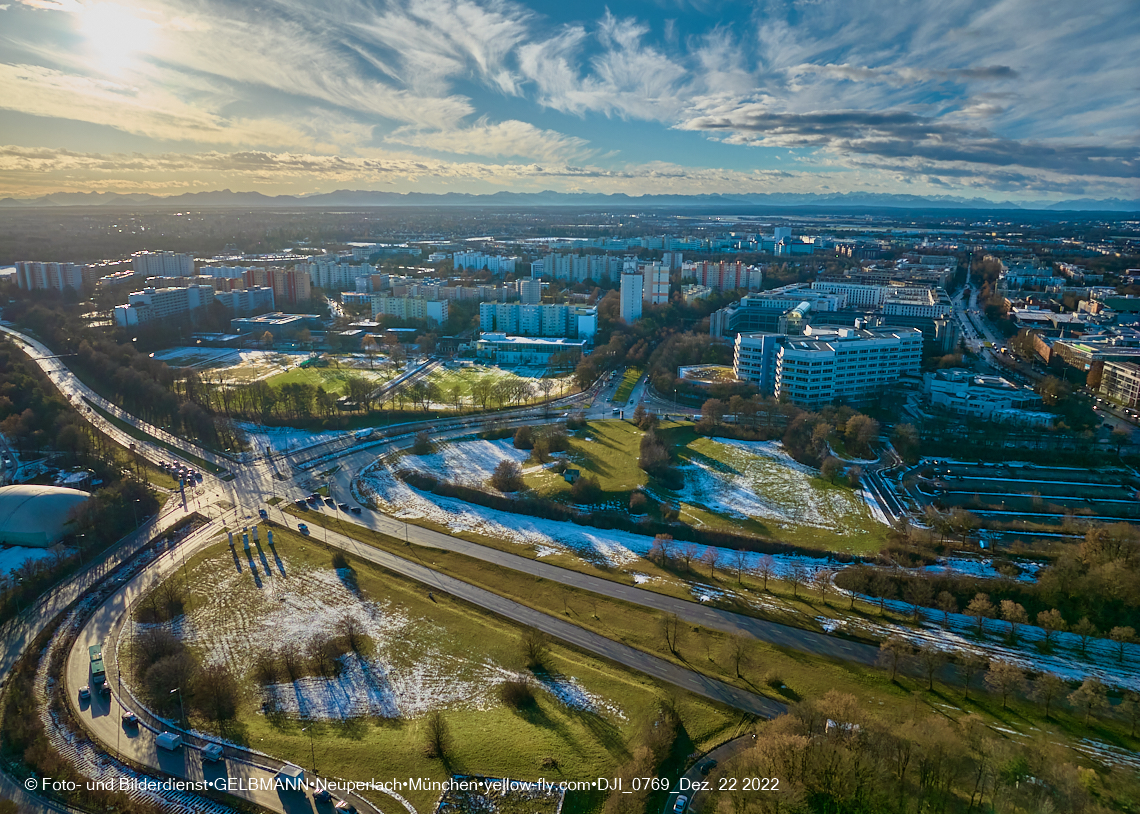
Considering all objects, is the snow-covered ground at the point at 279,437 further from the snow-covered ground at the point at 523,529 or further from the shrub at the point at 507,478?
the shrub at the point at 507,478

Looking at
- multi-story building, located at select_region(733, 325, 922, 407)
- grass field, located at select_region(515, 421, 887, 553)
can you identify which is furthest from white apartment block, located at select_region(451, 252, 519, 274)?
grass field, located at select_region(515, 421, 887, 553)

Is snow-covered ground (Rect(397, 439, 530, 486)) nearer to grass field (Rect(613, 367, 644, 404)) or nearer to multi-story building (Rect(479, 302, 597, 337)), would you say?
grass field (Rect(613, 367, 644, 404))

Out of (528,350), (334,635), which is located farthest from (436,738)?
(528,350)

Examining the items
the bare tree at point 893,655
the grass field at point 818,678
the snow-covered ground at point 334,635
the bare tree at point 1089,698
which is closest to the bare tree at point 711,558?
the grass field at point 818,678

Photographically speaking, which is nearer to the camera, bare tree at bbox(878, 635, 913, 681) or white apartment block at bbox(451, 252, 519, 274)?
bare tree at bbox(878, 635, 913, 681)

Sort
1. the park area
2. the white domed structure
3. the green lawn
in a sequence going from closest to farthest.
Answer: the white domed structure < the park area < the green lawn

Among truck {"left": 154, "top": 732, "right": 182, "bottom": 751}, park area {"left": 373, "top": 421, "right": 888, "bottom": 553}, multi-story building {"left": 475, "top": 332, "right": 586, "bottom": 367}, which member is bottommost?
truck {"left": 154, "top": 732, "right": 182, "bottom": 751}
